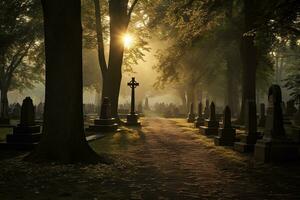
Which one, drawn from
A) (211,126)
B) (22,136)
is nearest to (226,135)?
(211,126)

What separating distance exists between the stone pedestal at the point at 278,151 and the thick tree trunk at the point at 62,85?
4.38 m

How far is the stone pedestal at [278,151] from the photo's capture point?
10.6 m

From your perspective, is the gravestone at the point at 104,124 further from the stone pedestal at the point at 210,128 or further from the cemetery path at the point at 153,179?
the cemetery path at the point at 153,179

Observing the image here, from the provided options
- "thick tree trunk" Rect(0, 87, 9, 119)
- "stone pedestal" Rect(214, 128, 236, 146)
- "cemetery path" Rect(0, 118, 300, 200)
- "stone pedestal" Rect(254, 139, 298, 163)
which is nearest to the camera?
"cemetery path" Rect(0, 118, 300, 200)

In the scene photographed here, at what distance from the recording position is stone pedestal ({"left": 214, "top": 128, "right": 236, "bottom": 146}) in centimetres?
1472

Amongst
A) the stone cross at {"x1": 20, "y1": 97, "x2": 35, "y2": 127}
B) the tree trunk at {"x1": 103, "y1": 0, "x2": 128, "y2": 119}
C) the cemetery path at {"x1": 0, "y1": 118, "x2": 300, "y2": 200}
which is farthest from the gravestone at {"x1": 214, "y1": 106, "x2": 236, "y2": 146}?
the tree trunk at {"x1": 103, "y1": 0, "x2": 128, "y2": 119}

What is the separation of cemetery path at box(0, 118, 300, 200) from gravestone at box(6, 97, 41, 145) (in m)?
1.17

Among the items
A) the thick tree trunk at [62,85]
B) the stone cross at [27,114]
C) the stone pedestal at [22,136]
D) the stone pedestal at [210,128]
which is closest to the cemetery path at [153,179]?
the thick tree trunk at [62,85]

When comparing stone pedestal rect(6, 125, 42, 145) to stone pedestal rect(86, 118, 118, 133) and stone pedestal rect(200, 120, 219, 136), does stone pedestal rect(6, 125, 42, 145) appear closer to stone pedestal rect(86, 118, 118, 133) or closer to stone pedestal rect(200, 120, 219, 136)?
stone pedestal rect(86, 118, 118, 133)

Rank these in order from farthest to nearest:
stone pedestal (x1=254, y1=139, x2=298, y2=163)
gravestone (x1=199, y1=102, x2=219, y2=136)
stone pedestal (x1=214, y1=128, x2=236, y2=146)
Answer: gravestone (x1=199, y1=102, x2=219, y2=136) < stone pedestal (x1=214, y1=128, x2=236, y2=146) < stone pedestal (x1=254, y1=139, x2=298, y2=163)

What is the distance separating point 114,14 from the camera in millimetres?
23828

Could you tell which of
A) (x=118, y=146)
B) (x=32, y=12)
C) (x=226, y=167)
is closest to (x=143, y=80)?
(x=32, y=12)

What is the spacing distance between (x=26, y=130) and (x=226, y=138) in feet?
22.8

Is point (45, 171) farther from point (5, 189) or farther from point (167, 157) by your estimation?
point (167, 157)
